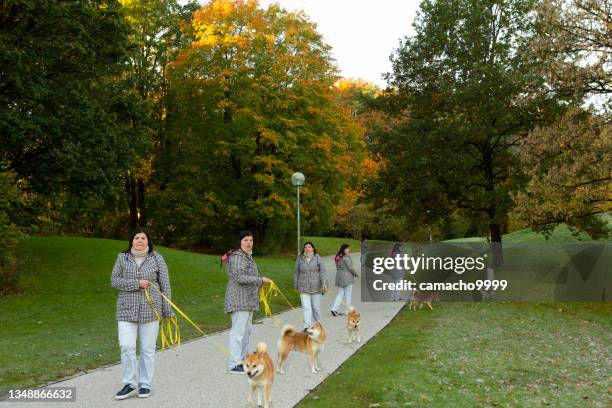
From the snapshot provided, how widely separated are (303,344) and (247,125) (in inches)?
1131

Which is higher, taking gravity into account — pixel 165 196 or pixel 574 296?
pixel 165 196

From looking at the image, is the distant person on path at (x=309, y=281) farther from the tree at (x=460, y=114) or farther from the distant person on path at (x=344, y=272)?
the tree at (x=460, y=114)

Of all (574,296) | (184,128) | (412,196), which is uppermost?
(184,128)

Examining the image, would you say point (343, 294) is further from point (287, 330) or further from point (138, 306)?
point (138, 306)

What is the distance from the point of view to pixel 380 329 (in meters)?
14.2

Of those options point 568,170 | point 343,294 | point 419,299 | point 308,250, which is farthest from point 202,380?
point 568,170

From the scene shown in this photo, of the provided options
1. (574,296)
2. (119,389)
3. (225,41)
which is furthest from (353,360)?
(225,41)

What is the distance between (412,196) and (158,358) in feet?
55.3

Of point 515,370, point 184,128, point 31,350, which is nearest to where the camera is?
point 515,370

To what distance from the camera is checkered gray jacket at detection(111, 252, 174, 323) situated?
7238 millimetres

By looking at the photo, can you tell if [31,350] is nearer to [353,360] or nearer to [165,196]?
[353,360]

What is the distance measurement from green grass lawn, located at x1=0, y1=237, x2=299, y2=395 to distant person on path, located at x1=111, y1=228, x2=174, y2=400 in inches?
73.9

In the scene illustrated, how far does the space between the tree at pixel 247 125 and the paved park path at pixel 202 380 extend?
24.5 meters

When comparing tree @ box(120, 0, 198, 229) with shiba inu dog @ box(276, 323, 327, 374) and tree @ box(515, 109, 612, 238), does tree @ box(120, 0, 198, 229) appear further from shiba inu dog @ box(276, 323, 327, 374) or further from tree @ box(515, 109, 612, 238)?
shiba inu dog @ box(276, 323, 327, 374)
